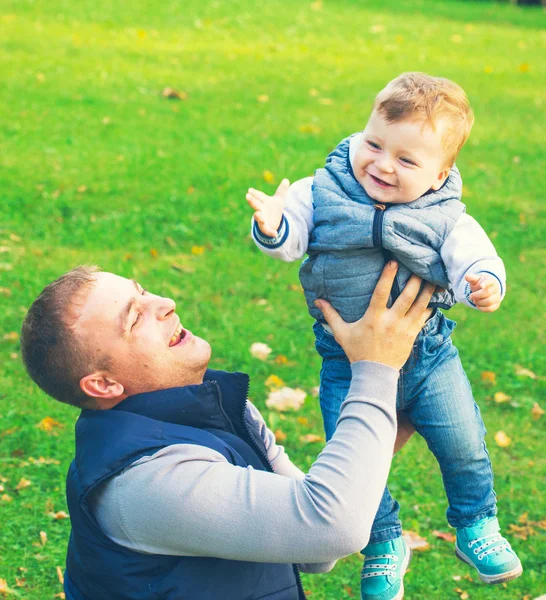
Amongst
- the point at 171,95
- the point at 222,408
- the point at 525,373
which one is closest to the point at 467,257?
the point at 222,408

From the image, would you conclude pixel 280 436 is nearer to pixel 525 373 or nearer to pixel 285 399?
pixel 285 399

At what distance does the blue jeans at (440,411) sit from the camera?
269cm

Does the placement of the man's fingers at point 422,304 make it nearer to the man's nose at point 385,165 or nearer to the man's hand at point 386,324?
the man's hand at point 386,324

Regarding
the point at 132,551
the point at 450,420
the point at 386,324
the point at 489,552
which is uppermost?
the point at 386,324

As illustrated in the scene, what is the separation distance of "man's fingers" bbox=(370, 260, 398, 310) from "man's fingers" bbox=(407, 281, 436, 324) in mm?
78

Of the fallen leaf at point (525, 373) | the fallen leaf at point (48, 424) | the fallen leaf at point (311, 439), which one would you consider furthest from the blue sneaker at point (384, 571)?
the fallen leaf at point (525, 373)

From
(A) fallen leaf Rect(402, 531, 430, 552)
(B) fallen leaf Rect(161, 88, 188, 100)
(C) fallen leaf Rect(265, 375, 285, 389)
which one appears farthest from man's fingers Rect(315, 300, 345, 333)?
(B) fallen leaf Rect(161, 88, 188, 100)

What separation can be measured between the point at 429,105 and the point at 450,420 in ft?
3.01

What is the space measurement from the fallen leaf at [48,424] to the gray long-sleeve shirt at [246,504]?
2.41 m

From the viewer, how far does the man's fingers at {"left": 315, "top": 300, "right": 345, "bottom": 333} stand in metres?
2.57

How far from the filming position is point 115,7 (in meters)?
13.8

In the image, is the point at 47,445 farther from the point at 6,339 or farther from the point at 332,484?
the point at 332,484

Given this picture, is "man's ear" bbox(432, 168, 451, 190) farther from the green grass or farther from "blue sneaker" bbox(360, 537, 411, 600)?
the green grass

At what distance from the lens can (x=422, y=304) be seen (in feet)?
8.46
